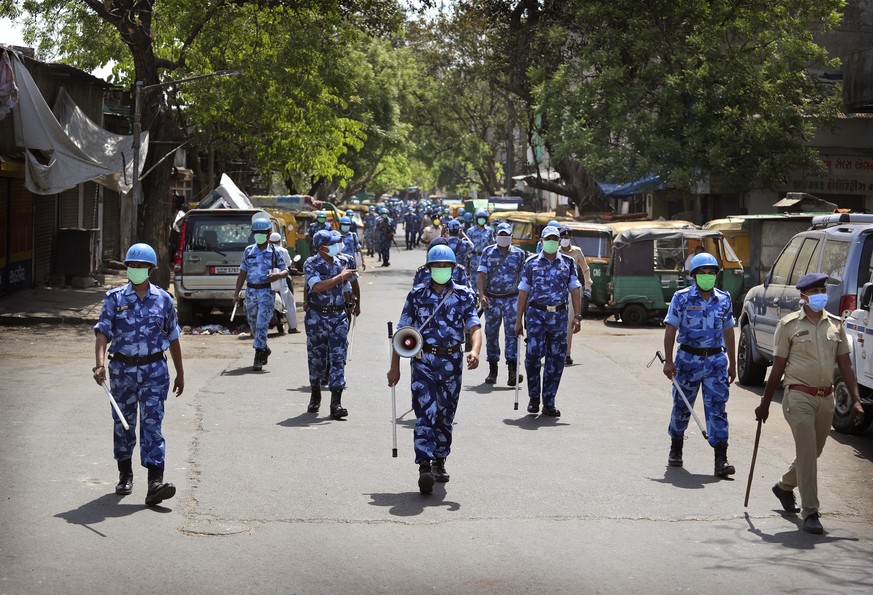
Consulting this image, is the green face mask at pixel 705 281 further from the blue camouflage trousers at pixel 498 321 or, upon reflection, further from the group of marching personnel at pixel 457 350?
the blue camouflage trousers at pixel 498 321

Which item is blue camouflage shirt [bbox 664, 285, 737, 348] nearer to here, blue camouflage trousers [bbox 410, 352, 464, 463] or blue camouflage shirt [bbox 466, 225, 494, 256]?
blue camouflage trousers [bbox 410, 352, 464, 463]

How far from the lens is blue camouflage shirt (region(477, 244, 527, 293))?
48.4ft

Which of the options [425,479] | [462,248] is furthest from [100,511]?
[462,248]

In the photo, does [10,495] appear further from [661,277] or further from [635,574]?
[661,277]

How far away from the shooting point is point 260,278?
625 inches

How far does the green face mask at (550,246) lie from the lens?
12398mm

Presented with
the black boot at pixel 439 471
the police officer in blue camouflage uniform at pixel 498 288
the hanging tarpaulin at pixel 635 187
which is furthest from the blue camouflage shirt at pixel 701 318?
the hanging tarpaulin at pixel 635 187

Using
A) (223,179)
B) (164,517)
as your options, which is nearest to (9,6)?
(223,179)

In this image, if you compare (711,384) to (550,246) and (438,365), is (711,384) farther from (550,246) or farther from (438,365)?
(550,246)

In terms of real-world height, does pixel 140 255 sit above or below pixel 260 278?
above

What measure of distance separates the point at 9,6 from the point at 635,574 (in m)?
23.2

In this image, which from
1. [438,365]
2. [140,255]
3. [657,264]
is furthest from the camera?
[657,264]

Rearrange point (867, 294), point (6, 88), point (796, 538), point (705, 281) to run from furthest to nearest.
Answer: point (6, 88) < point (867, 294) < point (705, 281) < point (796, 538)

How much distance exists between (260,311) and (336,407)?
4272mm
